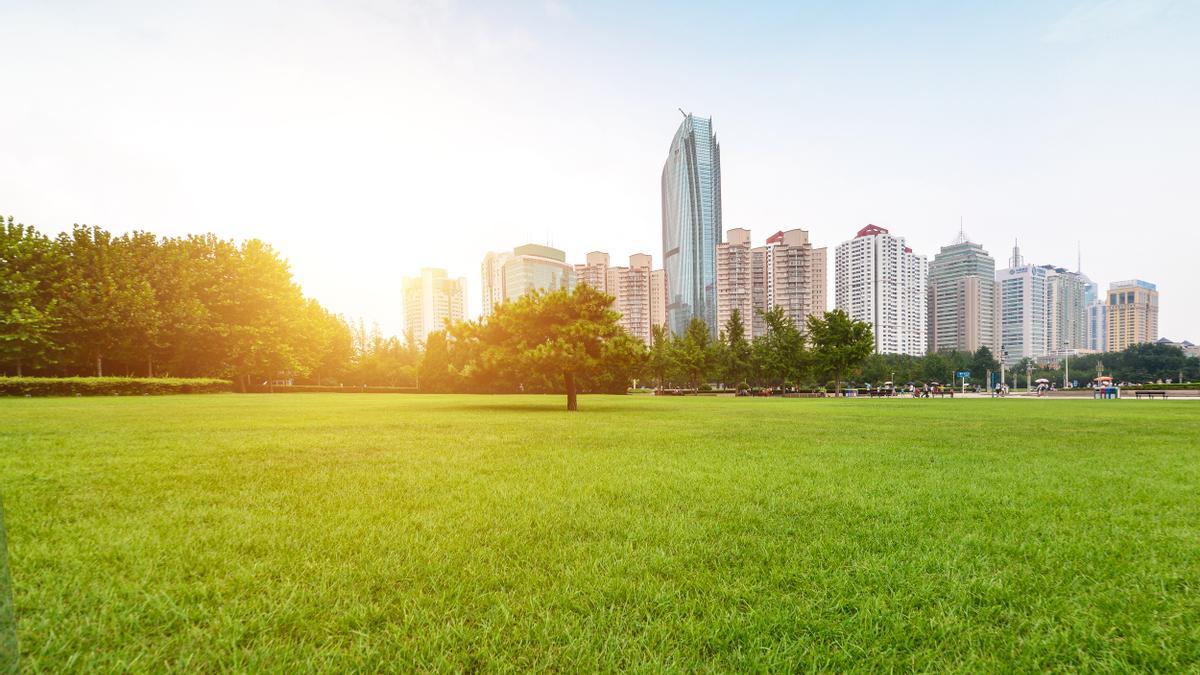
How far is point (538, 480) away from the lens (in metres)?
6.18

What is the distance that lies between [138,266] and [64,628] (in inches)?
1749

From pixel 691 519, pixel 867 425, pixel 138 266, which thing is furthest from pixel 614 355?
pixel 138 266

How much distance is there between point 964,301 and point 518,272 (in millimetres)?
121203

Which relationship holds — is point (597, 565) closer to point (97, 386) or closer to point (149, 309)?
point (97, 386)

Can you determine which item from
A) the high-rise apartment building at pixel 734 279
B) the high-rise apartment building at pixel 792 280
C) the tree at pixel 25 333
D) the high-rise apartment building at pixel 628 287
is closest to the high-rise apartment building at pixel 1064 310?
the high-rise apartment building at pixel 792 280

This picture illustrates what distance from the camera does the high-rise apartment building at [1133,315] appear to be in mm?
119875

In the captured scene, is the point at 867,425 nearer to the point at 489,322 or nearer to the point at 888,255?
the point at 489,322

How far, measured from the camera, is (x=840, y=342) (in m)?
37.5

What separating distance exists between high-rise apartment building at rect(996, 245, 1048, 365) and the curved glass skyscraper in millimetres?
73930

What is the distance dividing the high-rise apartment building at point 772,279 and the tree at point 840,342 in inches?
2534

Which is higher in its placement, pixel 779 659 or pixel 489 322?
pixel 489 322

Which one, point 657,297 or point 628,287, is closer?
point 628,287

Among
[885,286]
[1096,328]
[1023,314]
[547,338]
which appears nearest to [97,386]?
[547,338]

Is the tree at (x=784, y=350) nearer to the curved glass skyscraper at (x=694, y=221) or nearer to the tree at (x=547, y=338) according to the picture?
the tree at (x=547, y=338)
